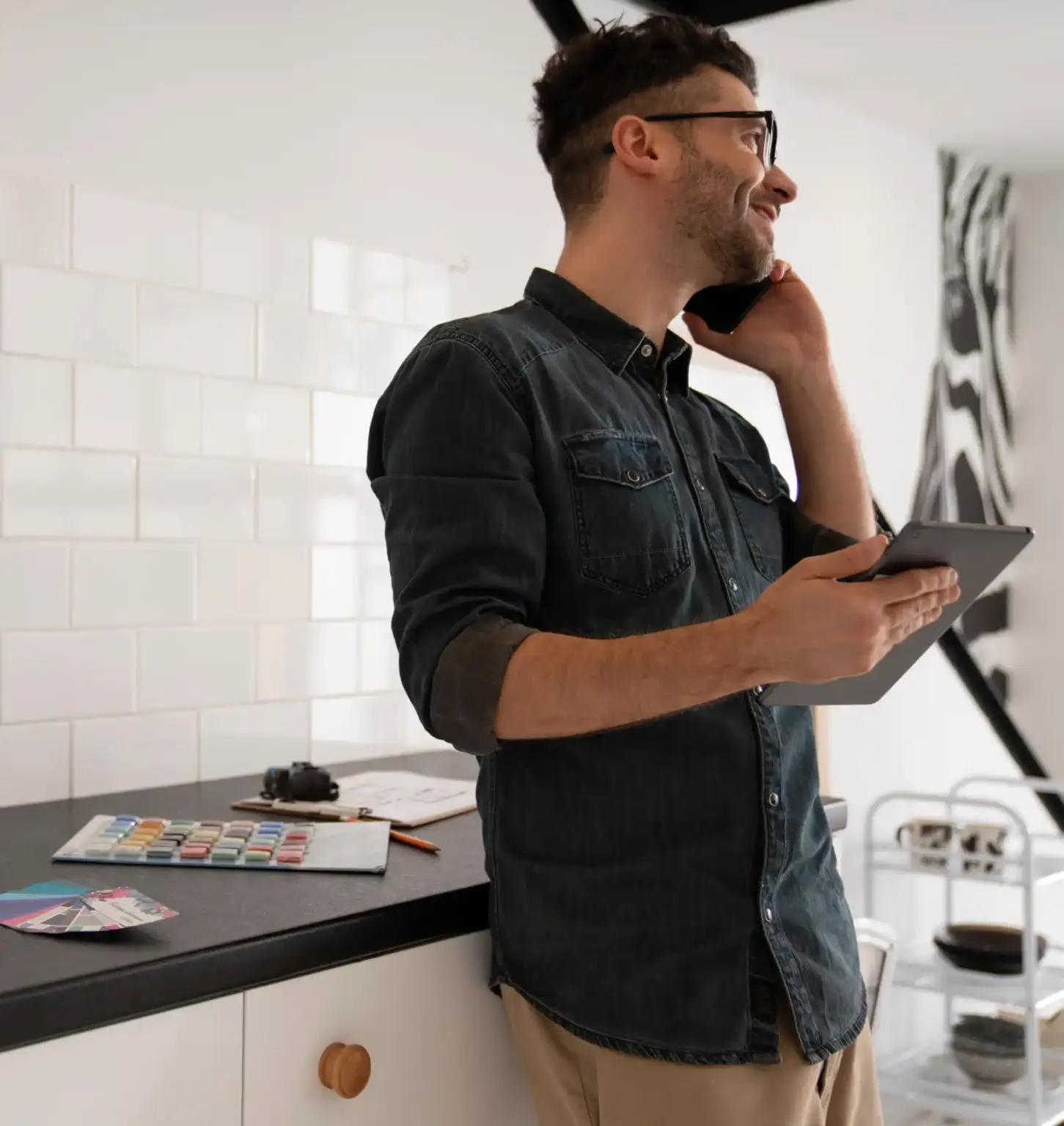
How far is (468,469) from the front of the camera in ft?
3.23

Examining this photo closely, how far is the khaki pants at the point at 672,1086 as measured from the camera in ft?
3.23

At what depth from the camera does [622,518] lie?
1.04 m

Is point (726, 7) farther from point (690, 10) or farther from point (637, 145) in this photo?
point (637, 145)

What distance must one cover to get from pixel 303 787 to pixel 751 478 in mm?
668

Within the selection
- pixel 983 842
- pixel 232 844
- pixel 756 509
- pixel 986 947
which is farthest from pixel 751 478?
pixel 983 842

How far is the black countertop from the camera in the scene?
2.93 feet

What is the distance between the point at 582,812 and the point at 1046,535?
3.32m

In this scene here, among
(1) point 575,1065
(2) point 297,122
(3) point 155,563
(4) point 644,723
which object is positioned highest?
(2) point 297,122

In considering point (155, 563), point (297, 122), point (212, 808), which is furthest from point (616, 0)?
point (212, 808)

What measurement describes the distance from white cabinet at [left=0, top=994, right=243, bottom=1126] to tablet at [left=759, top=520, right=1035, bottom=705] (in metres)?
0.48

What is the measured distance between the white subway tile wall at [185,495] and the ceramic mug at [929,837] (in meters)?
1.41

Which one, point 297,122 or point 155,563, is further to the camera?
point 297,122

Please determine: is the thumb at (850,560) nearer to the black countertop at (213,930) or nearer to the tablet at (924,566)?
the tablet at (924,566)

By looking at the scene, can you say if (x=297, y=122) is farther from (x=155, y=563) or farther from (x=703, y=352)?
(x=703, y=352)
